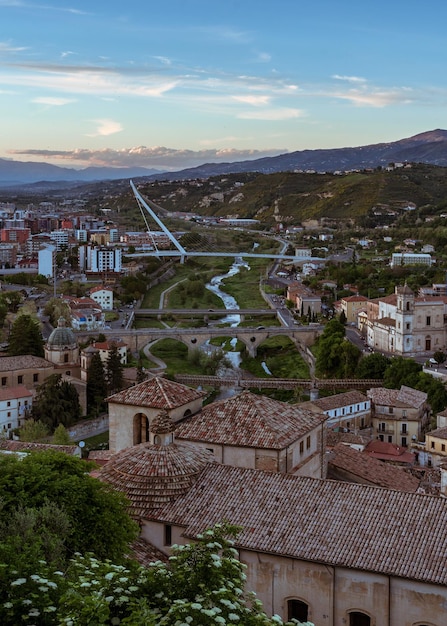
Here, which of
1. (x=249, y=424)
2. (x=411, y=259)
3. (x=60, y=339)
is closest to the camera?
(x=249, y=424)

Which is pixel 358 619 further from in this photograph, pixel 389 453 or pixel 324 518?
pixel 389 453

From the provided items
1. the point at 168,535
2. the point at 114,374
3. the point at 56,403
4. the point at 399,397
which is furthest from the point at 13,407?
the point at 168,535

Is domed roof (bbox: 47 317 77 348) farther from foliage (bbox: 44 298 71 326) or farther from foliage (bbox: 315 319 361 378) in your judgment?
foliage (bbox: 315 319 361 378)

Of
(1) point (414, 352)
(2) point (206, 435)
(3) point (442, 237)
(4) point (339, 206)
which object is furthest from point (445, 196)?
(2) point (206, 435)

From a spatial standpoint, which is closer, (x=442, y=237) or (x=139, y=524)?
(x=139, y=524)

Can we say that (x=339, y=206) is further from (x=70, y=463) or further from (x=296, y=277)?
(x=70, y=463)

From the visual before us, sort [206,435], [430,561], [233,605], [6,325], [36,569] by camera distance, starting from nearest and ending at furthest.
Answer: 1. [233,605]
2. [36,569]
3. [430,561]
4. [206,435]
5. [6,325]

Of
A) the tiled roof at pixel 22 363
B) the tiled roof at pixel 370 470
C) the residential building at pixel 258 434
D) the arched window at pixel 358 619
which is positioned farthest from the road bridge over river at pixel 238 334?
the arched window at pixel 358 619
